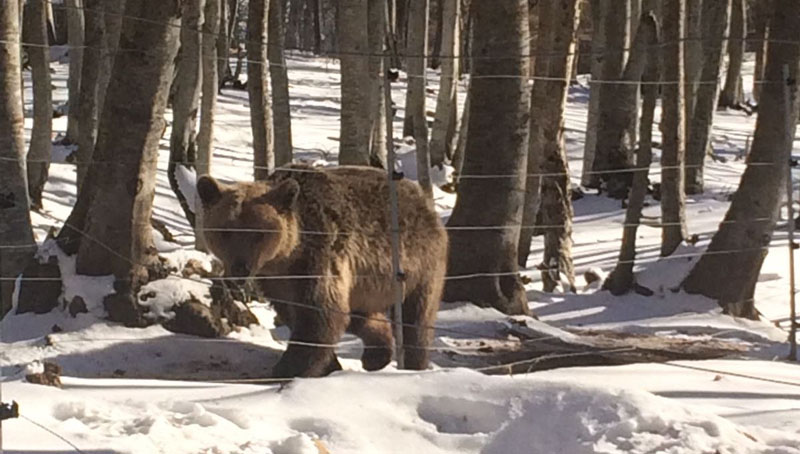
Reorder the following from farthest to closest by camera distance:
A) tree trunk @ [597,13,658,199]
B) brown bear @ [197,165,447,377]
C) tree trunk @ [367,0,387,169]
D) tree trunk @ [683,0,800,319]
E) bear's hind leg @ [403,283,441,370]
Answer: tree trunk @ [597,13,658,199] < tree trunk @ [367,0,387,169] < tree trunk @ [683,0,800,319] < bear's hind leg @ [403,283,441,370] < brown bear @ [197,165,447,377]

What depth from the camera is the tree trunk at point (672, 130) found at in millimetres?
11852

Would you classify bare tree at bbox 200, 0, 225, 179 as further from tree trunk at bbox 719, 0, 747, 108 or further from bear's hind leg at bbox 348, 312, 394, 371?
tree trunk at bbox 719, 0, 747, 108

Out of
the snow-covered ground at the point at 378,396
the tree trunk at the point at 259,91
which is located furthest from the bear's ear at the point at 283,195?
the tree trunk at the point at 259,91

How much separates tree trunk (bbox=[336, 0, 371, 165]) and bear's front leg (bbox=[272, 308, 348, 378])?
587cm

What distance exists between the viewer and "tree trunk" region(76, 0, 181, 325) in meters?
7.27

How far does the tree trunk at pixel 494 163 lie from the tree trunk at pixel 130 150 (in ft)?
8.00

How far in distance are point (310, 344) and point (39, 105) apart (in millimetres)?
8263

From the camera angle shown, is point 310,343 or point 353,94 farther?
point 353,94

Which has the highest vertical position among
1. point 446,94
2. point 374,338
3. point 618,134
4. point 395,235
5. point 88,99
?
point 88,99

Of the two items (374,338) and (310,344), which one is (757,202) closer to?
(374,338)

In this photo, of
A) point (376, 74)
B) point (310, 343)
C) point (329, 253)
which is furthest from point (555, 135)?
point (310, 343)

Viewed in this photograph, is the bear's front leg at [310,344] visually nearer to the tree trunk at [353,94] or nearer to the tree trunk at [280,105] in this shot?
the tree trunk at [280,105]

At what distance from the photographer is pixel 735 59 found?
28.2m

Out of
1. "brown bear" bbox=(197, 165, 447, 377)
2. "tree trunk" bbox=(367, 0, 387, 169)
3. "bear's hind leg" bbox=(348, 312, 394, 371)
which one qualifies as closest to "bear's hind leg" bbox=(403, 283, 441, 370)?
"brown bear" bbox=(197, 165, 447, 377)
